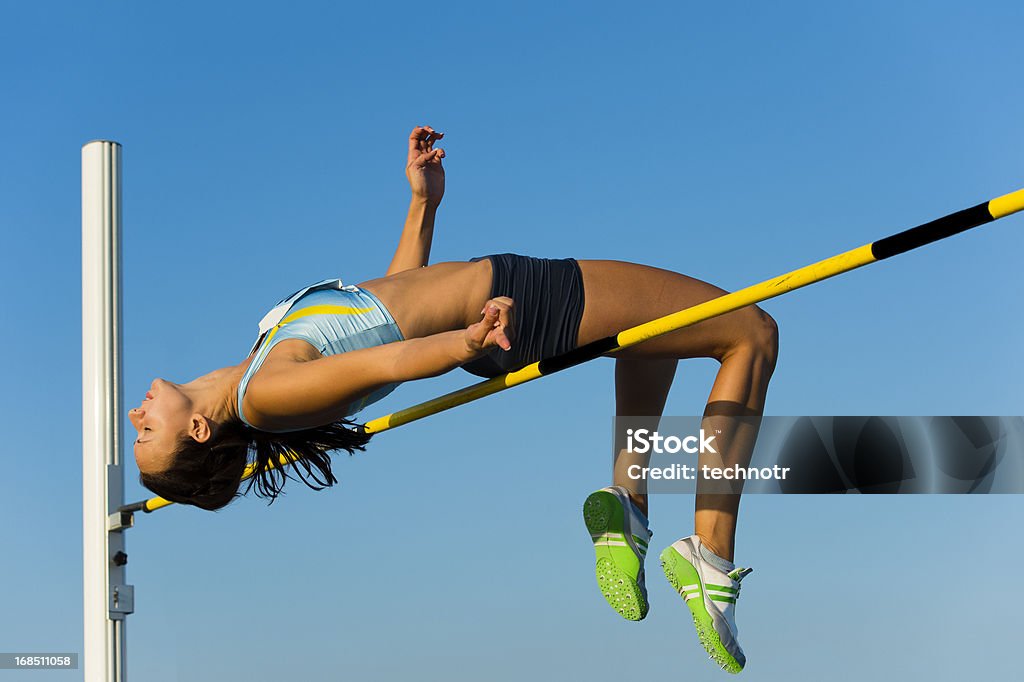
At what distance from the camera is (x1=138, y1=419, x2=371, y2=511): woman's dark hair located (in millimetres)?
4164

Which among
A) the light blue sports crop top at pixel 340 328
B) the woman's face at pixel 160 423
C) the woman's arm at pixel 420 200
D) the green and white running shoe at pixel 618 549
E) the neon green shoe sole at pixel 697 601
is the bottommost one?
the neon green shoe sole at pixel 697 601

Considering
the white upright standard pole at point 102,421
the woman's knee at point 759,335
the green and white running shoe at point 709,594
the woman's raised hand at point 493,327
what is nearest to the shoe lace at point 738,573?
the green and white running shoe at point 709,594

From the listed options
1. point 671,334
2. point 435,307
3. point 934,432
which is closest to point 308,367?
point 435,307

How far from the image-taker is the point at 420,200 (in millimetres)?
4750

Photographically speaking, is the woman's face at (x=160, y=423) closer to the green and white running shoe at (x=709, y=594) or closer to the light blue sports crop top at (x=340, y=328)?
the light blue sports crop top at (x=340, y=328)

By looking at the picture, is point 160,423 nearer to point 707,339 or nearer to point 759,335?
point 707,339

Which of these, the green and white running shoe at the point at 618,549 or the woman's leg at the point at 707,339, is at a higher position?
the woman's leg at the point at 707,339

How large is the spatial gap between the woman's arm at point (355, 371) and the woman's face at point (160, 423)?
0.35m

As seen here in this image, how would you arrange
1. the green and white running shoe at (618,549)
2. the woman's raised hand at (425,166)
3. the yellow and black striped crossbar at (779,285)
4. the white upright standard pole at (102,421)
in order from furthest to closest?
1. the white upright standard pole at (102,421)
2. the woman's raised hand at (425,166)
3. the green and white running shoe at (618,549)
4. the yellow and black striped crossbar at (779,285)

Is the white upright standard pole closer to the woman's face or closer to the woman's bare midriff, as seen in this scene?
the woman's face

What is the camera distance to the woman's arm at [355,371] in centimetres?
338

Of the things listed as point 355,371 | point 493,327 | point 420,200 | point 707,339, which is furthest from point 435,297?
point 420,200

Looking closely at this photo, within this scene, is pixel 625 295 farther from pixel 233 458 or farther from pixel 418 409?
pixel 233 458

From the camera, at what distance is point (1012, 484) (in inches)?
178
